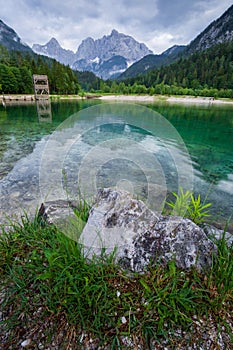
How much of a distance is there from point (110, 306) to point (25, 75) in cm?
7209

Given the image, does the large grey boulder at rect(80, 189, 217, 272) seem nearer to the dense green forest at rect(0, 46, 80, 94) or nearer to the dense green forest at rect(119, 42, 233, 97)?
the dense green forest at rect(0, 46, 80, 94)

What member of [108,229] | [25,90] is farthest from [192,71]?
[108,229]

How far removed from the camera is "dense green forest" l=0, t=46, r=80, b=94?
54.5 metres

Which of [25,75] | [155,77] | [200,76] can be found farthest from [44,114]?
[155,77]

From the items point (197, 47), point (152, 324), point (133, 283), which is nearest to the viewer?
point (152, 324)

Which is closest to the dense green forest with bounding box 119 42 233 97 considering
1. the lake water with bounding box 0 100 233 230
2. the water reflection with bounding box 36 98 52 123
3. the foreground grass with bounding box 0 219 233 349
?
the water reflection with bounding box 36 98 52 123

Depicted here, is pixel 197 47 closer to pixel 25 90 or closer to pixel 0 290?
pixel 25 90

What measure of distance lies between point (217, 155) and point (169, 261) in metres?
11.8

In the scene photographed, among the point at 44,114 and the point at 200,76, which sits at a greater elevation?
the point at 200,76

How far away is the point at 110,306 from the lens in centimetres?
163

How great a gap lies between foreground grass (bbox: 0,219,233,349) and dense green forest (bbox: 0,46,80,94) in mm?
64331

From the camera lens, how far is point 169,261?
1.91 metres

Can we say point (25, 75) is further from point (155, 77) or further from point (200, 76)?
point (200, 76)

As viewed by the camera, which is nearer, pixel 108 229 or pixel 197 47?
pixel 108 229
